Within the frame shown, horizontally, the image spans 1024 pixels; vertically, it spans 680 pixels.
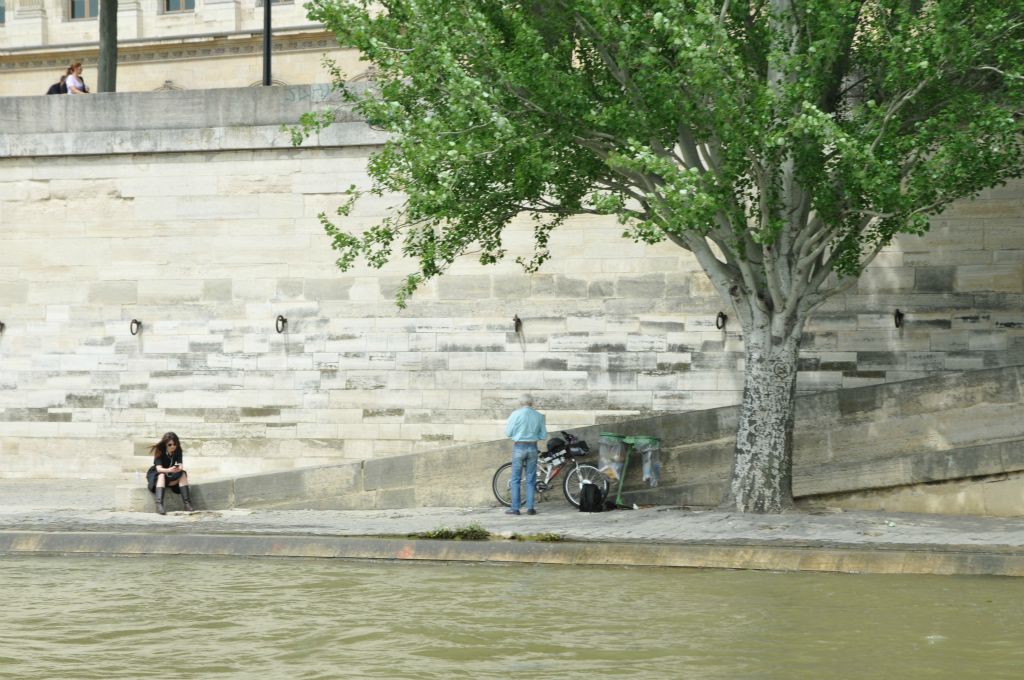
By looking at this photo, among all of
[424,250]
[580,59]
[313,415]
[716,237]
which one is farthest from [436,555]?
[313,415]

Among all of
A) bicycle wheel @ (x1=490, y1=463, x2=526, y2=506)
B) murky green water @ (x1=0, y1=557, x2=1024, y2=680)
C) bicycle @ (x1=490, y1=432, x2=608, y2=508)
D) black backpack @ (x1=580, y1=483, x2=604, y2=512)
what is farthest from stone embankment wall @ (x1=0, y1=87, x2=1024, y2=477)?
murky green water @ (x1=0, y1=557, x2=1024, y2=680)

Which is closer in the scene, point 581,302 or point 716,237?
point 716,237

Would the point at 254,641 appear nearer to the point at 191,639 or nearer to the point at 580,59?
the point at 191,639

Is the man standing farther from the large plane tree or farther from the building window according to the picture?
the building window

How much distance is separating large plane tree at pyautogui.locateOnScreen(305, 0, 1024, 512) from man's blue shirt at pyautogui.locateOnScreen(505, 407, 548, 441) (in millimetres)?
1926

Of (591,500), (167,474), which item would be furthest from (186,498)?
(591,500)

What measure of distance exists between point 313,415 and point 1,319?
522 cm

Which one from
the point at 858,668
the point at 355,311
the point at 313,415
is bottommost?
the point at 858,668

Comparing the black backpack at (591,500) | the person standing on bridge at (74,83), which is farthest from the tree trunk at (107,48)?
the black backpack at (591,500)

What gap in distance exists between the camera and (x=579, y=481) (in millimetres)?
16484

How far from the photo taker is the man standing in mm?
15875

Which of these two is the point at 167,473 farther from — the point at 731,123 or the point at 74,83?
the point at 74,83

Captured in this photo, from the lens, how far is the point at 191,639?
9.77m

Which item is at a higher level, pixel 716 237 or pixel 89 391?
pixel 716 237
